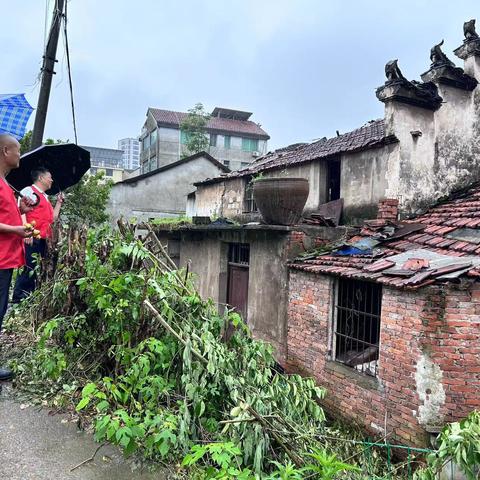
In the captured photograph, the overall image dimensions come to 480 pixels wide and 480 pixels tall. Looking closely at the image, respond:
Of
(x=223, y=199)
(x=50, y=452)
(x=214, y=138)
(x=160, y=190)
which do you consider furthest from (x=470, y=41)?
(x=214, y=138)

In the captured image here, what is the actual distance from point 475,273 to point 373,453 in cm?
279

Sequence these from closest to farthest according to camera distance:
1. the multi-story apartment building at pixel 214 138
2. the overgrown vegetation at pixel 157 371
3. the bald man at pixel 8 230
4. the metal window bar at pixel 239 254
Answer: the overgrown vegetation at pixel 157 371 < the bald man at pixel 8 230 < the metal window bar at pixel 239 254 < the multi-story apartment building at pixel 214 138

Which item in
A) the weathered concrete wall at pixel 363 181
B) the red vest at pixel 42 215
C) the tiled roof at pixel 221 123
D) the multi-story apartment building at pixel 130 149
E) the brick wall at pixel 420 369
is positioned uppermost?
the multi-story apartment building at pixel 130 149

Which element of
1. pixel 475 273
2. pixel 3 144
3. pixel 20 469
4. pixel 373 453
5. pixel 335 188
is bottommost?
pixel 373 453

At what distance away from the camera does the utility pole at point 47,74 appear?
856 cm

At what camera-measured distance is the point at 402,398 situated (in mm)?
5879

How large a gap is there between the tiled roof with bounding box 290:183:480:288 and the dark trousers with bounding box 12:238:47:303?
4.30 meters

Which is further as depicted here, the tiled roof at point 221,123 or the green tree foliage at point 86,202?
the tiled roof at point 221,123

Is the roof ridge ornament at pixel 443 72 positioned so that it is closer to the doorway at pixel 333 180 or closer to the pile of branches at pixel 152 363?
the doorway at pixel 333 180

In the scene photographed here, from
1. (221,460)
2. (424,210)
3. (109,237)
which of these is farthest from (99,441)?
(424,210)

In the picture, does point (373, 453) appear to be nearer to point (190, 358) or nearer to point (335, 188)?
point (190, 358)

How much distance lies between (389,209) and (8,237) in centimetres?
675

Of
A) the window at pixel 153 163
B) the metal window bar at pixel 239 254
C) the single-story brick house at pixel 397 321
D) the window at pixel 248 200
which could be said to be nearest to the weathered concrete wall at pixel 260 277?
the metal window bar at pixel 239 254

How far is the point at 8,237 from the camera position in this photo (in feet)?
10.8
